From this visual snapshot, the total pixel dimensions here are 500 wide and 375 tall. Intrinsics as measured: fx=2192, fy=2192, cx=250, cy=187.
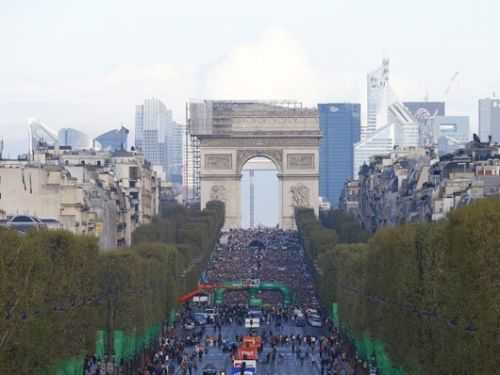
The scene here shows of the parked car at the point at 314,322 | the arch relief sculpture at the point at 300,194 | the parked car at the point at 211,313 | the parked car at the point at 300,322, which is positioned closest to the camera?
the parked car at the point at 314,322

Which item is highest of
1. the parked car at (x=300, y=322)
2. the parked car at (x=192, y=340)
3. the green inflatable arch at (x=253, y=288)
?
the green inflatable arch at (x=253, y=288)

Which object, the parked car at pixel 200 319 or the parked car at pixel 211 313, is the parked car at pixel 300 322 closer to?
the parked car at pixel 211 313

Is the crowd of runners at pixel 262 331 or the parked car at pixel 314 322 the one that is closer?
the crowd of runners at pixel 262 331

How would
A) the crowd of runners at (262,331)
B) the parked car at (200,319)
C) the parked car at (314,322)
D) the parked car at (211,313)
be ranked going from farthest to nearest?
the parked car at (211,313), the parked car at (200,319), the parked car at (314,322), the crowd of runners at (262,331)

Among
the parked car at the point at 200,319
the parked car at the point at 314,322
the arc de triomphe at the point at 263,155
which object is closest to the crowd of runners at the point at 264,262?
the arc de triomphe at the point at 263,155

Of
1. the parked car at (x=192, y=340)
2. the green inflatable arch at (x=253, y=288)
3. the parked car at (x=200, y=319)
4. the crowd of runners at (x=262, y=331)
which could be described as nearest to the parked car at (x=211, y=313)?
the crowd of runners at (x=262, y=331)

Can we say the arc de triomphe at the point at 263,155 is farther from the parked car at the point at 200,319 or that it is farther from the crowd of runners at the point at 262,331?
the parked car at the point at 200,319

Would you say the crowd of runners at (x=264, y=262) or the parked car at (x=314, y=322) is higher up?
the crowd of runners at (x=264, y=262)

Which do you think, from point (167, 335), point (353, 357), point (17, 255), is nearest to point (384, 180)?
point (167, 335)
